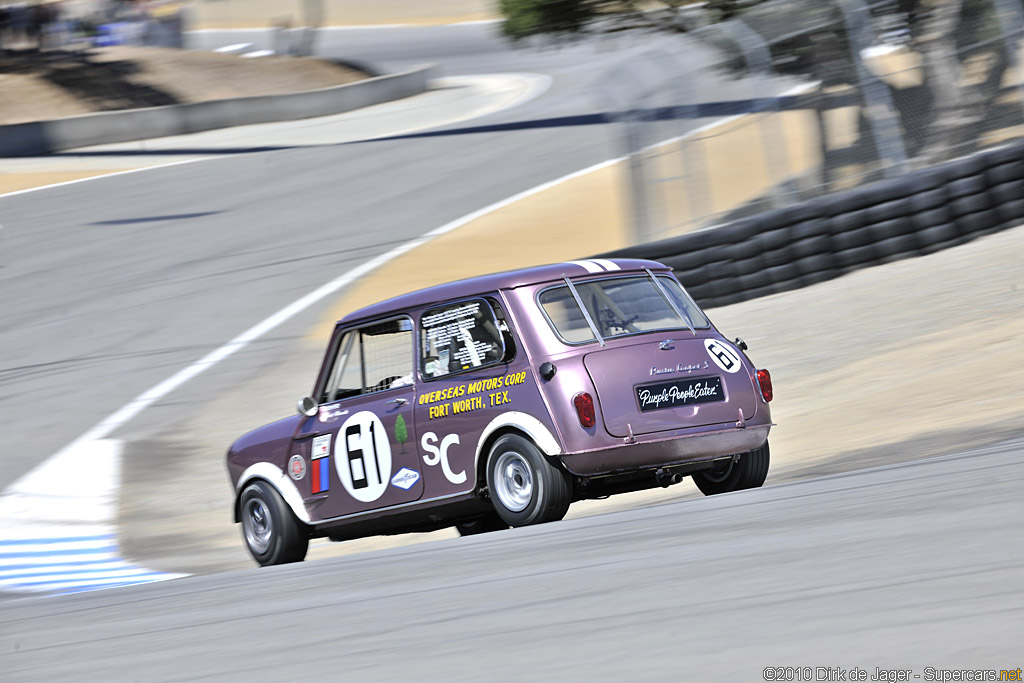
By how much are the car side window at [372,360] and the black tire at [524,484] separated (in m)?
0.83

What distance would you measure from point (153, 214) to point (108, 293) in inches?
221

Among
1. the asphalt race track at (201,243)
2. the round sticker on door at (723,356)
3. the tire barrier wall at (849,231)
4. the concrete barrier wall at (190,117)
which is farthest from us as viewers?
the concrete barrier wall at (190,117)

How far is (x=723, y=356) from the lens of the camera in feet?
23.4

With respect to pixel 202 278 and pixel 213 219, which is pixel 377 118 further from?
pixel 202 278

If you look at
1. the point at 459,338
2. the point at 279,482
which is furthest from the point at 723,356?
the point at 279,482

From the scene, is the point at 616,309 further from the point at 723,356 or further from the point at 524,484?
the point at 524,484

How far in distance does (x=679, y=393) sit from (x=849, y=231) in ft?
21.5

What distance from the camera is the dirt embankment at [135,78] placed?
35312mm

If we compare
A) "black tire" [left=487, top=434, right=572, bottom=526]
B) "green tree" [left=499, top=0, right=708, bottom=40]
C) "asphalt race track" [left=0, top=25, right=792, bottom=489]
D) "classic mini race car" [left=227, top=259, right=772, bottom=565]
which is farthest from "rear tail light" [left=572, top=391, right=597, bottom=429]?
"green tree" [left=499, top=0, right=708, bottom=40]

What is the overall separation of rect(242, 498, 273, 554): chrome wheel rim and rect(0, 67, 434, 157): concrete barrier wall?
25466 millimetres

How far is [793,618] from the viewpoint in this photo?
11.8 feet

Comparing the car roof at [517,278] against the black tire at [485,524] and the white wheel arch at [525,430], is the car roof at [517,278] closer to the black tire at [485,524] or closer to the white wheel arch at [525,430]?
the white wheel arch at [525,430]

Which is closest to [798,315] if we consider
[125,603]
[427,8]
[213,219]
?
[125,603]

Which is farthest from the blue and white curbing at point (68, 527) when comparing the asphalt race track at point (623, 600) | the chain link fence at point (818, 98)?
the chain link fence at point (818, 98)
